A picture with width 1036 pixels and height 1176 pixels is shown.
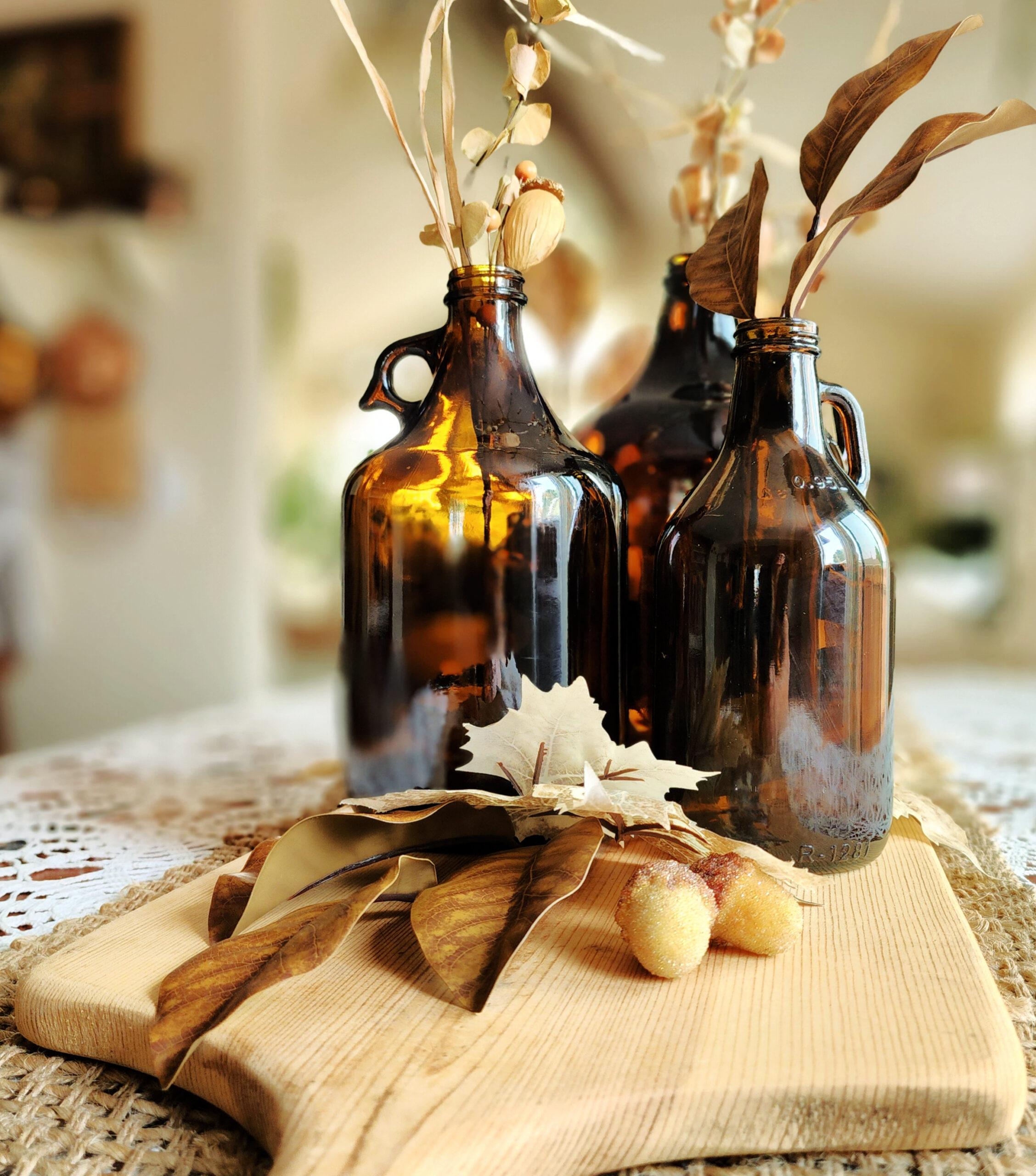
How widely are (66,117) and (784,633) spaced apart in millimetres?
2425

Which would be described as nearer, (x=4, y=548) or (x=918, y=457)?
(x=4, y=548)

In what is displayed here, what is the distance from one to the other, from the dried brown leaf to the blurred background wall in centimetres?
43

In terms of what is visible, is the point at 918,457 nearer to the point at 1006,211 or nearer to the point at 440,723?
the point at 1006,211

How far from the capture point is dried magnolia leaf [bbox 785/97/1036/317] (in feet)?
1.30

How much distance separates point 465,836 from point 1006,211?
3.50 m

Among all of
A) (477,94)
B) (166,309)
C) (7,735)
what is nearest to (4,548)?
(7,735)

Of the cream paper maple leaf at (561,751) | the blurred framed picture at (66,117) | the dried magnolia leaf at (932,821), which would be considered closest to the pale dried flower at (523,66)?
the cream paper maple leaf at (561,751)

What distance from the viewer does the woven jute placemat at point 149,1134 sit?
27cm

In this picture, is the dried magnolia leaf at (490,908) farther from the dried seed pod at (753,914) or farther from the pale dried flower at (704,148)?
the pale dried flower at (704,148)

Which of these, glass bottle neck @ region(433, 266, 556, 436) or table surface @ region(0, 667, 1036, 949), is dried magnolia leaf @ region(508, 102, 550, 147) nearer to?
glass bottle neck @ region(433, 266, 556, 436)

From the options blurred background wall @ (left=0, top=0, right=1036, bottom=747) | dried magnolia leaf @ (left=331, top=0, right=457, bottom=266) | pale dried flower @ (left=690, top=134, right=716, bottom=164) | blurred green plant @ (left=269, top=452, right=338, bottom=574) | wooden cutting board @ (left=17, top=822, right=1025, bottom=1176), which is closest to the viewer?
wooden cutting board @ (left=17, top=822, right=1025, bottom=1176)

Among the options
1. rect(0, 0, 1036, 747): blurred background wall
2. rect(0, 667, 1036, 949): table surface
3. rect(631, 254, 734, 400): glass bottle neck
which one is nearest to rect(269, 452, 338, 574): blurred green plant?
rect(0, 0, 1036, 747): blurred background wall

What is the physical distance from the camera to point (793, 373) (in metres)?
0.43

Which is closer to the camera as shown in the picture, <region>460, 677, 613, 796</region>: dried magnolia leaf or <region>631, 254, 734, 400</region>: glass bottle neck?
<region>460, 677, 613, 796</region>: dried magnolia leaf
